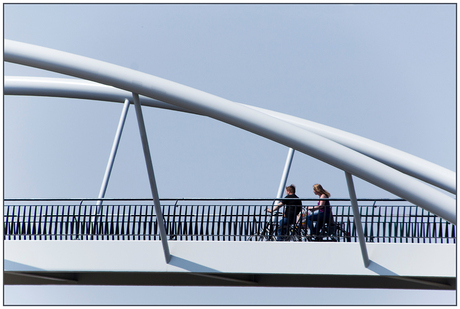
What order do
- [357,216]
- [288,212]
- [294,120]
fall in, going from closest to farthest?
1. [357,216]
2. [288,212]
3. [294,120]

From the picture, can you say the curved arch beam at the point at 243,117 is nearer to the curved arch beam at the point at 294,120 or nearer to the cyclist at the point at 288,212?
the cyclist at the point at 288,212

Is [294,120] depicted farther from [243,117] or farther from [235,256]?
[243,117]

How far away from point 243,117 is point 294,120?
9142mm

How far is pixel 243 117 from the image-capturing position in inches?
279

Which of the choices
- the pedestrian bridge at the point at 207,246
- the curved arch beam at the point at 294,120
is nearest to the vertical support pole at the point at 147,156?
the pedestrian bridge at the point at 207,246

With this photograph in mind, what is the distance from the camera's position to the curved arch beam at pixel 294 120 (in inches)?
483

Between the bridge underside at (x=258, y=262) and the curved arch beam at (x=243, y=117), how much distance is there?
15.0ft

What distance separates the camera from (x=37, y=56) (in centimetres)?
765

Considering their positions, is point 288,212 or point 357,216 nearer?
point 357,216

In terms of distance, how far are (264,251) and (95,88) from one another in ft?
27.5

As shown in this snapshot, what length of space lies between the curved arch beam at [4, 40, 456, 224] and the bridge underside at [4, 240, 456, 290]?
4574 millimetres

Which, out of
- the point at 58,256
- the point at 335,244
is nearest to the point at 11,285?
the point at 58,256

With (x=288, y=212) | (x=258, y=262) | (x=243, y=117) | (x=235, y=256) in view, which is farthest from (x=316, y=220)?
(x=243, y=117)

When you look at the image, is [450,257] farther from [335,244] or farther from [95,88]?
[95,88]
